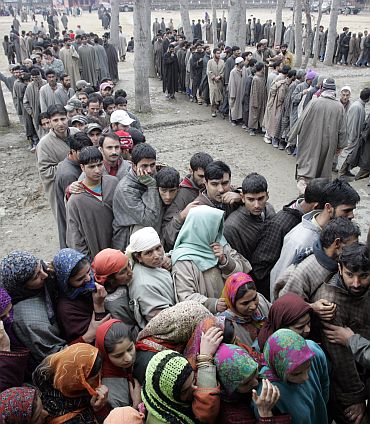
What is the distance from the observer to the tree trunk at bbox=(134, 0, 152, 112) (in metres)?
10.6

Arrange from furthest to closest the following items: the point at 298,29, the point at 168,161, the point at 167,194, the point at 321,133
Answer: the point at 298,29 → the point at 168,161 → the point at 321,133 → the point at 167,194

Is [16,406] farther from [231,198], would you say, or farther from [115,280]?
[231,198]

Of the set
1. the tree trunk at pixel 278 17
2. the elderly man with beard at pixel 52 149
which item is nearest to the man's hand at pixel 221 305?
the elderly man with beard at pixel 52 149

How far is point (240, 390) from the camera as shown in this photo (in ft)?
6.14

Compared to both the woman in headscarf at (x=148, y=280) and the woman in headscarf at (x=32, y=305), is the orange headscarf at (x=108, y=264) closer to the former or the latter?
the woman in headscarf at (x=148, y=280)

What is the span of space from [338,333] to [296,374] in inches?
20.8

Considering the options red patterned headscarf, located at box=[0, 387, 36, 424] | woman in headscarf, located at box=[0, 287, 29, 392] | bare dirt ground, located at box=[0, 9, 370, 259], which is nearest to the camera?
red patterned headscarf, located at box=[0, 387, 36, 424]

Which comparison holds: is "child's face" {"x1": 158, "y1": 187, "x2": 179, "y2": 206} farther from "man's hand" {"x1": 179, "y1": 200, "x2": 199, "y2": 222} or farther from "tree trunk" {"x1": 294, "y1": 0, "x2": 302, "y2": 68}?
"tree trunk" {"x1": 294, "y1": 0, "x2": 302, "y2": 68}

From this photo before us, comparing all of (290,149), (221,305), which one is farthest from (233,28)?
(221,305)

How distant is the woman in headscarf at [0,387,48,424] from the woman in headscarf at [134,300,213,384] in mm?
568

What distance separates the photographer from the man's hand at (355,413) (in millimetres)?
2422

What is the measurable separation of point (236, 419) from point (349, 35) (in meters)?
19.7

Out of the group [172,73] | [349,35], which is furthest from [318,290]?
[349,35]

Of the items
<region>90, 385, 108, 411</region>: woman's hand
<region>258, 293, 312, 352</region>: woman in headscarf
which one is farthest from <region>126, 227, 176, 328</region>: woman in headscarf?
<region>258, 293, 312, 352</region>: woman in headscarf
